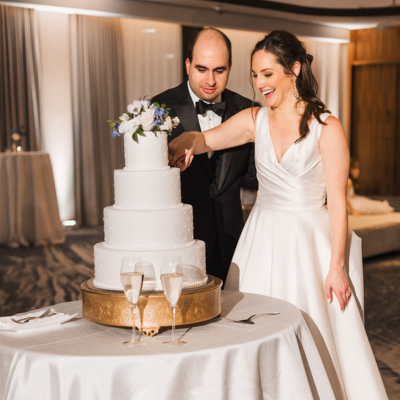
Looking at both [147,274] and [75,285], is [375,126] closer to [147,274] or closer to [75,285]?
[75,285]

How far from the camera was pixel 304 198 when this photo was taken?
2.64 meters

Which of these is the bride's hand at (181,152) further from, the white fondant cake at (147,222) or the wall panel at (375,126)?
the wall panel at (375,126)

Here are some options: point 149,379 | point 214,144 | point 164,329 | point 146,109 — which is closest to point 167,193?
point 146,109

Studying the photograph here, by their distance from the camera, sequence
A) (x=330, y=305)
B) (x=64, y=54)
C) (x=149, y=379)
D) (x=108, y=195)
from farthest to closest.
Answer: (x=108, y=195), (x=64, y=54), (x=330, y=305), (x=149, y=379)

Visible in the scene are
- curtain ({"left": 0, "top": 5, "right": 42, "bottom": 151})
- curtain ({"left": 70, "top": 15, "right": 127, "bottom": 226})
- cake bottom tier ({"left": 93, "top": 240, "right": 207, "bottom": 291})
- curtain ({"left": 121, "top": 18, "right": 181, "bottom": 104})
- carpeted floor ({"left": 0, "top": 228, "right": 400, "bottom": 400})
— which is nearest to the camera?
cake bottom tier ({"left": 93, "top": 240, "right": 207, "bottom": 291})

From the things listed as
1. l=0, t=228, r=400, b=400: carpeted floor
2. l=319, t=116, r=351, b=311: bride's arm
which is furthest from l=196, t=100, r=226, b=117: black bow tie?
l=0, t=228, r=400, b=400: carpeted floor

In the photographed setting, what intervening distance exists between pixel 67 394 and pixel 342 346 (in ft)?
4.43

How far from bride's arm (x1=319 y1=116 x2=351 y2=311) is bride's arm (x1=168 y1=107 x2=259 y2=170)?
0.48 m

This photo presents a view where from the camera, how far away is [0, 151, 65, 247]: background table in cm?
809

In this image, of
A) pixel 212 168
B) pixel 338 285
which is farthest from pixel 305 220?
pixel 212 168

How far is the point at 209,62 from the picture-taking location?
9.78 ft

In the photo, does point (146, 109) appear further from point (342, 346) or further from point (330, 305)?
point (342, 346)

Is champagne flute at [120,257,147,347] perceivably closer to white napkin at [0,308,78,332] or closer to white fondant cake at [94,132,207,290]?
A: white fondant cake at [94,132,207,290]

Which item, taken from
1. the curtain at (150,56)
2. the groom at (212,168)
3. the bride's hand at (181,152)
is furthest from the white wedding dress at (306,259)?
the curtain at (150,56)
